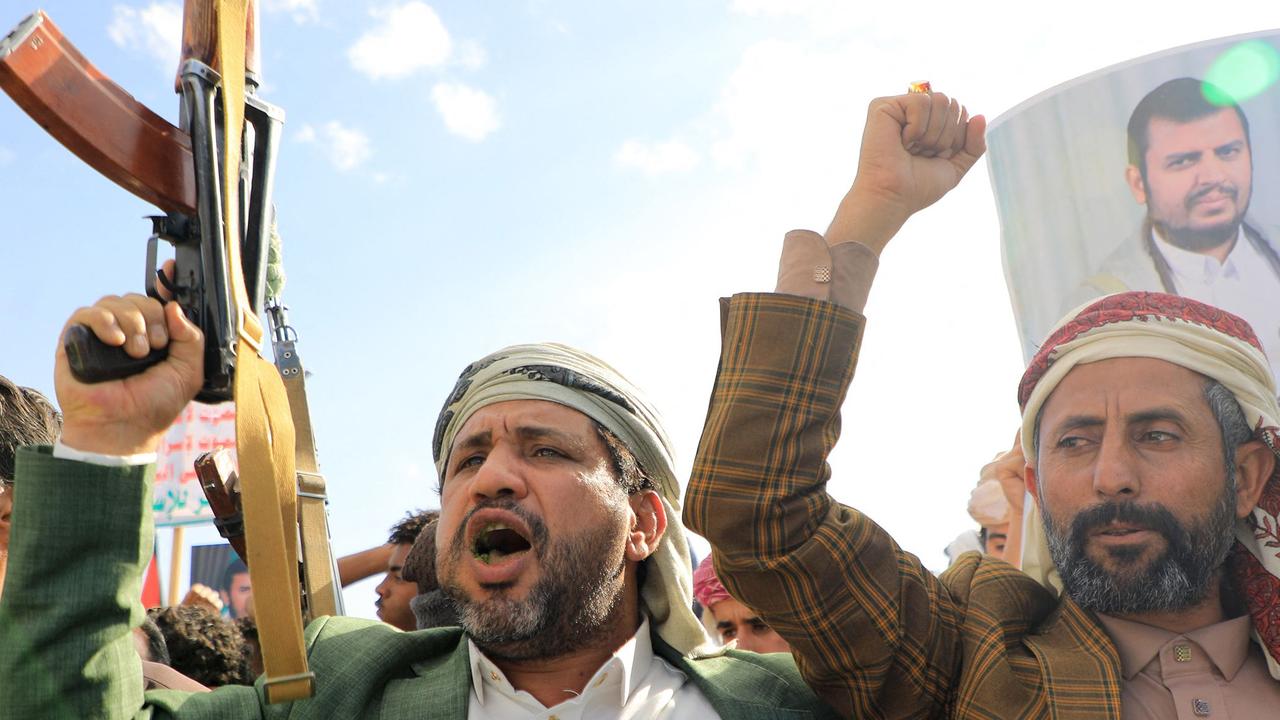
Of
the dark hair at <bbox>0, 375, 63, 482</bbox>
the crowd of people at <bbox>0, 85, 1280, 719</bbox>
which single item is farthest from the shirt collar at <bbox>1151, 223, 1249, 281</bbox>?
the dark hair at <bbox>0, 375, 63, 482</bbox>

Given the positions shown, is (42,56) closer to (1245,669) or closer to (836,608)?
(836,608)

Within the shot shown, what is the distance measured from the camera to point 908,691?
3109 mm

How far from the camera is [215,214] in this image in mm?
2807

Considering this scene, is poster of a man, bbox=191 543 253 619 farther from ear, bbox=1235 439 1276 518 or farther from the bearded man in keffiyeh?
ear, bbox=1235 439 1276 518

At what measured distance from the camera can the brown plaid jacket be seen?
2998 millimetres

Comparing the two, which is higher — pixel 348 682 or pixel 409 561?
pixel 409 561

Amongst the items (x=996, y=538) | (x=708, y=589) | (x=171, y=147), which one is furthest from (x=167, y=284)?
(x=996, y=538)

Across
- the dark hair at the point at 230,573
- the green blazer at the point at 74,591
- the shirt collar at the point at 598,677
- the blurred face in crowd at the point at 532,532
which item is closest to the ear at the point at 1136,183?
the blurred face in crowd at the point at 532,532

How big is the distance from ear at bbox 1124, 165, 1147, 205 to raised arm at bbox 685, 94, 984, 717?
195 cm

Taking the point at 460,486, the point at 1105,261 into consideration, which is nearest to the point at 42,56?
the point at 460,486

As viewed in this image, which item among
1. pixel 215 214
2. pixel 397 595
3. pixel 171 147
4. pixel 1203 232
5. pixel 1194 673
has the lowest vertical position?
pixel 1194 673

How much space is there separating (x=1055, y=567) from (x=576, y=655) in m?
1.28

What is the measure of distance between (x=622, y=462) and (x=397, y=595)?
8.55ft

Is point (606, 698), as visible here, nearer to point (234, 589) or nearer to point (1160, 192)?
point (1160, 192)
